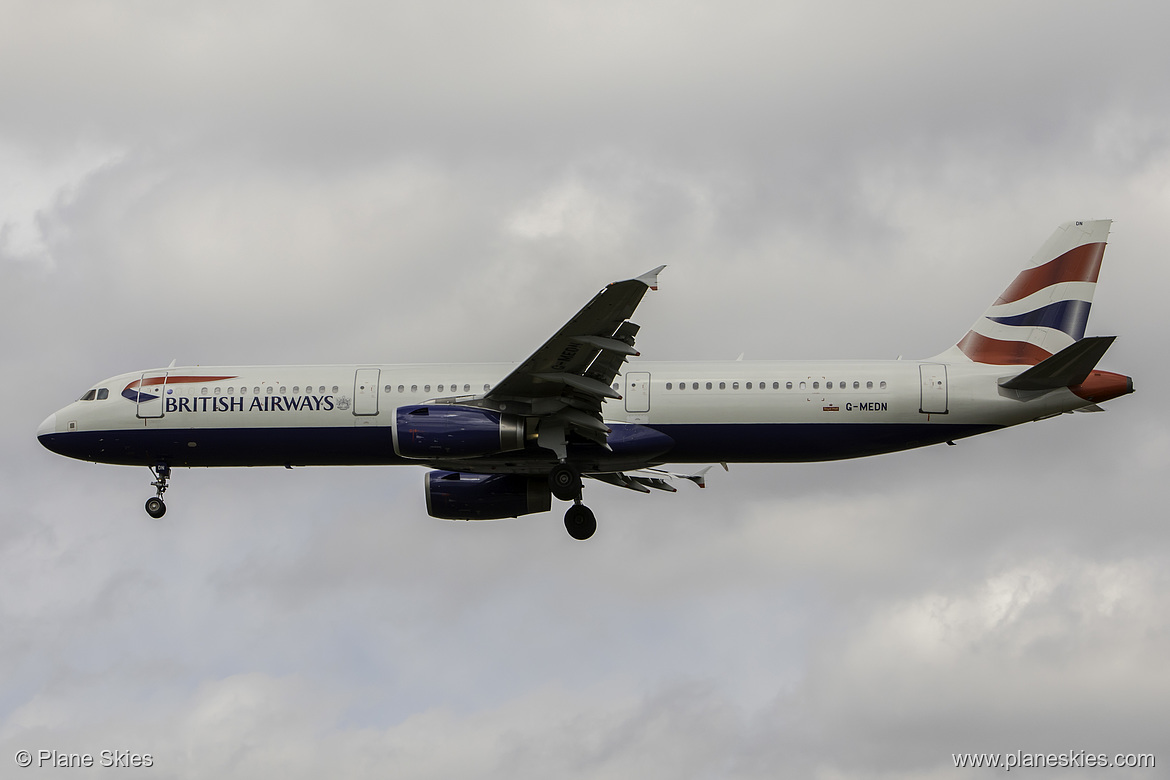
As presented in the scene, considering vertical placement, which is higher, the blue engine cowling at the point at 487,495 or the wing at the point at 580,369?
the wing at the point at 580,369

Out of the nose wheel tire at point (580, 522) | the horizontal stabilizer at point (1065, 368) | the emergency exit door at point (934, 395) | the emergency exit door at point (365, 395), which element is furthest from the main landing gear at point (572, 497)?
the horizontal stabilizer at point (1065, 368)

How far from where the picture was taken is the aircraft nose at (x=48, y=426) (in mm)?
37000

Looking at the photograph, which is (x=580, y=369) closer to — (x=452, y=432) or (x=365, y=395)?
(x=452, y=432)

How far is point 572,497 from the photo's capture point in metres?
34.4

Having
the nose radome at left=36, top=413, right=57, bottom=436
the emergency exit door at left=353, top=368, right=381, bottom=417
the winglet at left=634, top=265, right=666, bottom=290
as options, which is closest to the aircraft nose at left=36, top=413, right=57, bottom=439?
the nose radome at left=36, top=413, right=57, bottom=436

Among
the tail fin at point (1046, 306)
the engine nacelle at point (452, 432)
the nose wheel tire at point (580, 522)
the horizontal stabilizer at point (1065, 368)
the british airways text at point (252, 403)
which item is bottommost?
the nose wheel tire at point (580, 522)

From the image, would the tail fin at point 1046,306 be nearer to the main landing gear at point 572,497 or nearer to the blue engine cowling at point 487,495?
the main landing gear at point 572,497

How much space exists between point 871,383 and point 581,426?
696 centimetres

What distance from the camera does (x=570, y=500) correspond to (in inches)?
1371

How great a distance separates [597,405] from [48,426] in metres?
15.1

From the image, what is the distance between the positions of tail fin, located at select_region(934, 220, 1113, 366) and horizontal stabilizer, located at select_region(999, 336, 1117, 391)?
173cm

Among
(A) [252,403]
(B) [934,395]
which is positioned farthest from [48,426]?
(B) [934,395]

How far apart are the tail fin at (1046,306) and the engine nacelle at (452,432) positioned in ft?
36.2

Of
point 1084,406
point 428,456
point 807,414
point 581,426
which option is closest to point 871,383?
point 807,414
